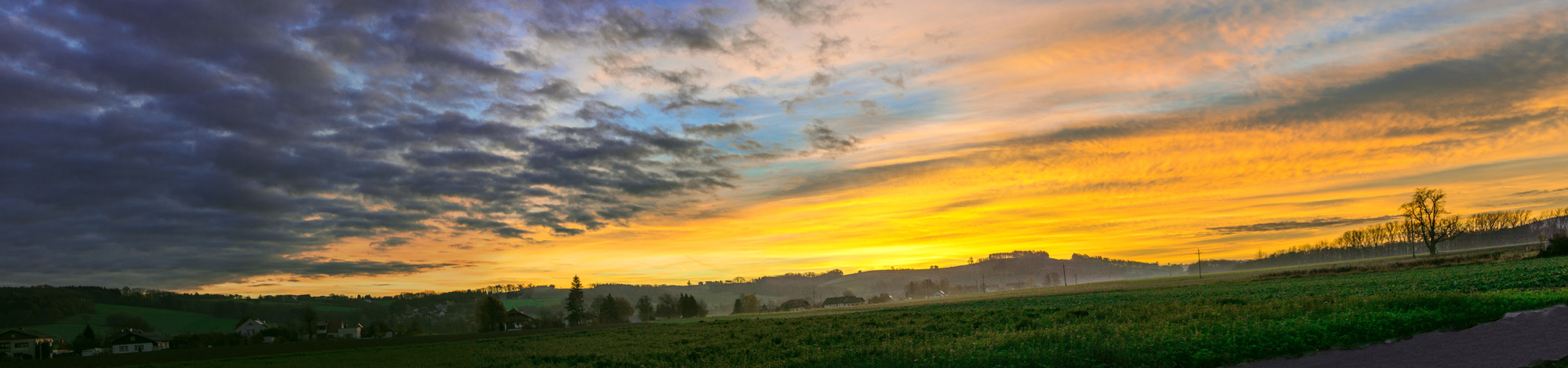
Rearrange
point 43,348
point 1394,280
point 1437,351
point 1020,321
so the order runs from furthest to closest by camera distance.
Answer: point 43,348 < point 1394,280 < point 1020,321 < point 1437,351

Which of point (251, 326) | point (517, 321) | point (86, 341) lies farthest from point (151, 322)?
point (517, 321)

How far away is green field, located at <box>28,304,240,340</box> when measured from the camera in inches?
4565

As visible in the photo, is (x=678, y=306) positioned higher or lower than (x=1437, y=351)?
lower

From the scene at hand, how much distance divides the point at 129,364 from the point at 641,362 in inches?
1660

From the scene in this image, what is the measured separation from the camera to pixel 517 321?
12262 centimetres

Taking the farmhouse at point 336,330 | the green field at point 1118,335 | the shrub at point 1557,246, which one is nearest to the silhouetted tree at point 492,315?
the farmhouse at point 336,330

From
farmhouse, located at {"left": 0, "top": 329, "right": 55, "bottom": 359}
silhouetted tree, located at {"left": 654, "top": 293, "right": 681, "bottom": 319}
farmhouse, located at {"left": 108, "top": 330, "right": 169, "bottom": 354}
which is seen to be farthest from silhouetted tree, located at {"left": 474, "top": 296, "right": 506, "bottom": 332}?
silhouetted tree, located at {"left": 654, "top": 293, "right": 681, "bottom": 319}

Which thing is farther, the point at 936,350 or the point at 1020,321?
the point at 1020,321

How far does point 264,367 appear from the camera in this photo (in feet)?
148

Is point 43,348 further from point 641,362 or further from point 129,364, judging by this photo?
point 641,362

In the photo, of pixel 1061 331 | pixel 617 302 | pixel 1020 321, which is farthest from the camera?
pixel 617 302

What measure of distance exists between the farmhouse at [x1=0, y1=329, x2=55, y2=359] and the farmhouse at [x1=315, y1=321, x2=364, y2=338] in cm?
4295

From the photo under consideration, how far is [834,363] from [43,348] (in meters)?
99.5

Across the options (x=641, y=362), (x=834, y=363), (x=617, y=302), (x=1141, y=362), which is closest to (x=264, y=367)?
(x=641, y=362)
